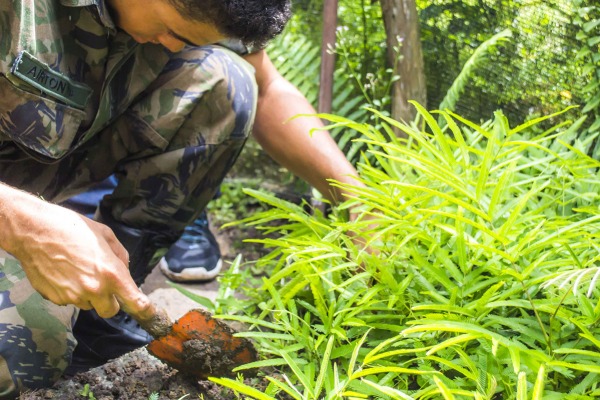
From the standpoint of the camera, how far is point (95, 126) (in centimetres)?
201

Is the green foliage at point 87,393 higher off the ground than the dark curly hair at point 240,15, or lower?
lower

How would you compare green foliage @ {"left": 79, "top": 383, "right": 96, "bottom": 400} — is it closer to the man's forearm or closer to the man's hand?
the man's hand

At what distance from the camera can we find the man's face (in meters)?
1.64

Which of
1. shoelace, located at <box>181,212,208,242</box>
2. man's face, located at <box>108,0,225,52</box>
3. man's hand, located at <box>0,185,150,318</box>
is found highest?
man's face, located at <box>108,0,225,52</box>

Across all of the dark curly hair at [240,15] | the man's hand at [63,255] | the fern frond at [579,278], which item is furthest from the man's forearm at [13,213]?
the fern frond at [579,278]

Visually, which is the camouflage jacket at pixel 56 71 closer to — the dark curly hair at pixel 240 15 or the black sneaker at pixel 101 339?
the dark curly hair at pixel 240 15

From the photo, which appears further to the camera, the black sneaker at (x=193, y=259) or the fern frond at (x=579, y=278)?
the black sneaker at (x=193, y=259)

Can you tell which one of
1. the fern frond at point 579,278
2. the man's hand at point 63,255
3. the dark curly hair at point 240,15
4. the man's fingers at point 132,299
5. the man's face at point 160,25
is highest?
the dark curly hair at point 240,15

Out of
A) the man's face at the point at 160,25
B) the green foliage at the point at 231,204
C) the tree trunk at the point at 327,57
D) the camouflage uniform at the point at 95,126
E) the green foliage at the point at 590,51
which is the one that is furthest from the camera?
the green foliage at the point at 231,204

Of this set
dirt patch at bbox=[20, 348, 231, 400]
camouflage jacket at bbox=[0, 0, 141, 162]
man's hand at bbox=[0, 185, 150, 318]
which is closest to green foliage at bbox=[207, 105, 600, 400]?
dirt patch at bbox=[20, 348, 231, 400]

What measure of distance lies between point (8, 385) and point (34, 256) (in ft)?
1.30

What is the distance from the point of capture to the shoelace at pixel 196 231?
109 inches

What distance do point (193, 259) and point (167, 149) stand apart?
2.23ft

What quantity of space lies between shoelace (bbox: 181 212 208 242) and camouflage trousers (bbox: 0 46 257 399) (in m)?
0.50
